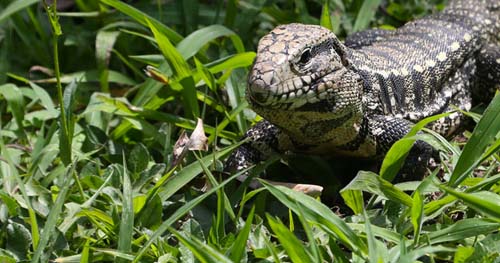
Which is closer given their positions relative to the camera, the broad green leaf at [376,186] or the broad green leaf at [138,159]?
the broad green leaf at [376,186]

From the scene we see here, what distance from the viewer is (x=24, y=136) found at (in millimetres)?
5262

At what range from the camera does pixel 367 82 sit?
183 inches

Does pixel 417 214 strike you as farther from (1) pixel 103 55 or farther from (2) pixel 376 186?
(1) pixel 103 55

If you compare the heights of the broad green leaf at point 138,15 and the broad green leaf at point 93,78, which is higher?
the broad green leaf at point 138,15

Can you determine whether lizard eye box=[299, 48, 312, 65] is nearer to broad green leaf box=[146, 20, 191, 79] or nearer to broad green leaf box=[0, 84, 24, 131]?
broad green leaf box=[146, 20, 191, 79]

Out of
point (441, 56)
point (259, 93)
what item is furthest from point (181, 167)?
point (441, 56)

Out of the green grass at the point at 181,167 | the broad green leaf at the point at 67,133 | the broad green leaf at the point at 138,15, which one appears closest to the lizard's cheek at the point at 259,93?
the green grass at the point at 181,167

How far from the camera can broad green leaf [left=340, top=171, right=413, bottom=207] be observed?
12.5 ft

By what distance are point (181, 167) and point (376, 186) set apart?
1.10m

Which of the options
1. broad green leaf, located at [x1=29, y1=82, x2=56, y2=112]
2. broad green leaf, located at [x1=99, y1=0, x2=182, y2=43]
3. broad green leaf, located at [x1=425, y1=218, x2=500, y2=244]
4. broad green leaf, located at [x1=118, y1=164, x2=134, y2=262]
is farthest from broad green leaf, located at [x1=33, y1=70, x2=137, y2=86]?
broad green leaf, located at [x1=425, y1=218, x2=500, y2=244]

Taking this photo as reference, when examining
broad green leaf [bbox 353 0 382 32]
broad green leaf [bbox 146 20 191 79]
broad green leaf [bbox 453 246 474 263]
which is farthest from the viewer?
broad green leaf [bbox 353 0 382 32]

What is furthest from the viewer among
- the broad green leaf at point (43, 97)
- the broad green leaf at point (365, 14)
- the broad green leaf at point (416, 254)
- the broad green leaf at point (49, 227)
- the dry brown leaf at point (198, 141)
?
the broad green leaf at point (365, 14)

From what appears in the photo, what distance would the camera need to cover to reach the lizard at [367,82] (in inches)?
161

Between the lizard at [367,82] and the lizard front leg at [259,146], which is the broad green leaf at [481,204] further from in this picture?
the lizard front leg at [259,146]
